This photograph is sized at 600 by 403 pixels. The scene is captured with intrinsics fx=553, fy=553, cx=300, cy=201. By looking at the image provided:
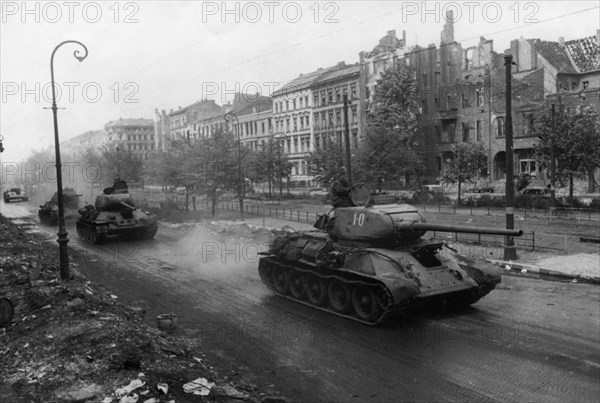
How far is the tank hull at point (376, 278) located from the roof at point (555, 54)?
40539 mm

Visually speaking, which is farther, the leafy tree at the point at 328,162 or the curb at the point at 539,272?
the leafy tree at the point at 328,162

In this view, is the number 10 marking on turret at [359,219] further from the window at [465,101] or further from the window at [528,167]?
the window at [465,101]

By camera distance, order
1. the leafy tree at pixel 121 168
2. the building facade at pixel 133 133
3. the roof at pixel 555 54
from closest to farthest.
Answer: the roof at pixel 555 54 < the leafy tree at pixel 121 168 < the building facade at pixel 133 133

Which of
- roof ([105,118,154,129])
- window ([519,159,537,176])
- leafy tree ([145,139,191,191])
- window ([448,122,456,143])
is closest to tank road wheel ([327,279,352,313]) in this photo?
leafy tree ([145,139,191,191])

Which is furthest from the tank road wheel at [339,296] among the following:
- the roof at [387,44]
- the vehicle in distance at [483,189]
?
the roof at [387,44]

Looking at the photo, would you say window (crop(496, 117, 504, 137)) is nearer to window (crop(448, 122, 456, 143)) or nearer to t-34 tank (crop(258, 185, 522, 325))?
window (crop(448, 122, 456, 143))

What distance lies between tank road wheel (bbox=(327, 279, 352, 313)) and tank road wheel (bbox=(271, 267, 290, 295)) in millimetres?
1649

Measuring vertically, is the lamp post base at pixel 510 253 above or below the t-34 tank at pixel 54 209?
below

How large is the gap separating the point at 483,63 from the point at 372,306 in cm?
4735

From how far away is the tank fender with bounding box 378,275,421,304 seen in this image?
Result: 33.2 ft

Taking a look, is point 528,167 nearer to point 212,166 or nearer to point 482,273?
point 212,166

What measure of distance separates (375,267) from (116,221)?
54.2 ft

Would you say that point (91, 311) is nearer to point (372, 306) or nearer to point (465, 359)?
point (372, 306)

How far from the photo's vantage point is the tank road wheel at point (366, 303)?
10.7 metres
